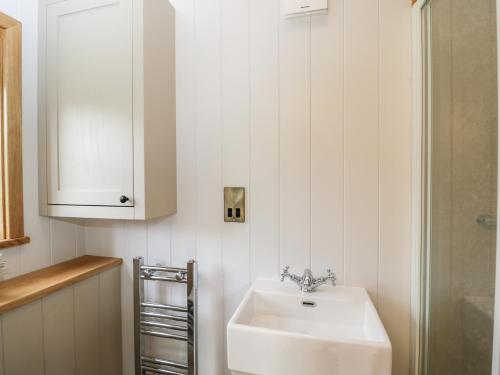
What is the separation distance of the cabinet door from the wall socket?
1.39 feet

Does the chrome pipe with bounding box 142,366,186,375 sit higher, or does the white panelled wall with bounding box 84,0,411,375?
the white panelled wall with bounding box 84,0,411,375

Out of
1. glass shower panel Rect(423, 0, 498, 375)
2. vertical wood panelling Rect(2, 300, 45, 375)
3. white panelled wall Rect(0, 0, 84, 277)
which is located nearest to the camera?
glass shower panel Rect(423, 0, 498, 375)

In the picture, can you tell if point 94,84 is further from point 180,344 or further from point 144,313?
point 180,344

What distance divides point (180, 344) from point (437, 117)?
155 centimetres

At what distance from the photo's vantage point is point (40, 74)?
118 centimetres

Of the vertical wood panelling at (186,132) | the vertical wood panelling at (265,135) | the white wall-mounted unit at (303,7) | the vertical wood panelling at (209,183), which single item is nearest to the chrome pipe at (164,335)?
the vertical wood panelling at (209,183)

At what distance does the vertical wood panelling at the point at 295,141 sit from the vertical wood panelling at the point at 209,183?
1.02 ft

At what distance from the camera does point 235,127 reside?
121cm

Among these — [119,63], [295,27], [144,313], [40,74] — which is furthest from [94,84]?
[144,313]

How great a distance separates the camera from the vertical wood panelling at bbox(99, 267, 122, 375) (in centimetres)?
128

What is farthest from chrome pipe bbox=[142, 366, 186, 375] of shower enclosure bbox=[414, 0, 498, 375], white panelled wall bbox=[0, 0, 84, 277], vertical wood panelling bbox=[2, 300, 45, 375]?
shower enclosure bbox=[414, 0, 498, 375]

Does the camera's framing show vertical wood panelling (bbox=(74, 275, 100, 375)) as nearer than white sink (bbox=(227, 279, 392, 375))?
No

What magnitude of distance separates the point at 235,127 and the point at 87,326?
3.86ft

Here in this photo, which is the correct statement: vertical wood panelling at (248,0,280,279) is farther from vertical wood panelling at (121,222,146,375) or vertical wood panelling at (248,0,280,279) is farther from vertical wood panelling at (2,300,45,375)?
vertical wood panelling at (2,300,45,375)
